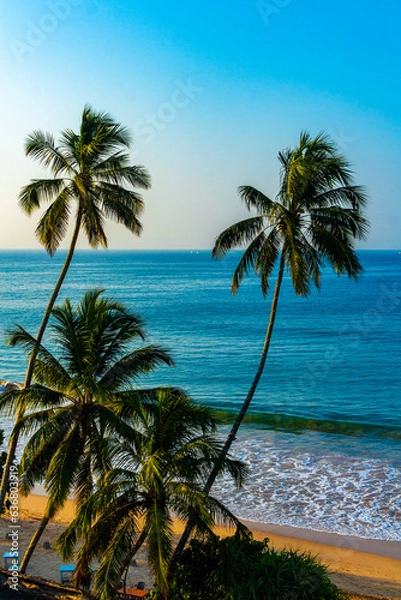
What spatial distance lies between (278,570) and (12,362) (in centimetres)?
4553

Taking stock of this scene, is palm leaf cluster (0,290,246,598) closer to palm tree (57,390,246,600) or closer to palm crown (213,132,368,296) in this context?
palm tree (57,390,246,600)

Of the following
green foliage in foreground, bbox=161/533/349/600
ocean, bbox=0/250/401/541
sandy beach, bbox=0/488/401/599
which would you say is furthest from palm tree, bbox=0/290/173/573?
ocean, bbox=0/250/401/541

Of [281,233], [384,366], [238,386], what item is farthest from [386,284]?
[281,233]

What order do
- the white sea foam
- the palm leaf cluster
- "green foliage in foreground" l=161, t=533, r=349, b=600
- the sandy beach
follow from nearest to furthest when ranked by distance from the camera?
1. the palm leaf cluster
2. "green foliage in foreground" l=161, t=533, r=349, b=600
3. the sandy beach
4. the white sea foam

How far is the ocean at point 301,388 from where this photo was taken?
24922 mm

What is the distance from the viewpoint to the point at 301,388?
1804 inches

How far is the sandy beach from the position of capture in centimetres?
1777

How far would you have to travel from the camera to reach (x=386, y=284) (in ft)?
449

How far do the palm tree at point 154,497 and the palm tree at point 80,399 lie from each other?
0.74 m

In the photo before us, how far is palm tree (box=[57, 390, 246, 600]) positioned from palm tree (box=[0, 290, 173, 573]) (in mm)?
736

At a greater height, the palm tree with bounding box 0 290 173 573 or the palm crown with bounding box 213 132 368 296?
the palm crown with bounding box 213 132 368 296

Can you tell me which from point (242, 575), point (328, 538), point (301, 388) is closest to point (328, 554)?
point (328, 538)

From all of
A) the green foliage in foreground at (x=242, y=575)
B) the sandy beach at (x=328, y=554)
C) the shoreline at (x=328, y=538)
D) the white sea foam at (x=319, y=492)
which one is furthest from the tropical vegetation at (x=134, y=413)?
the white sea foam at (x=319, y=492)

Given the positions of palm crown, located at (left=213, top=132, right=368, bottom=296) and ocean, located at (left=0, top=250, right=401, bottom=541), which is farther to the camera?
ocean, located at (left=0, top=250, right=401, bottom=541)
